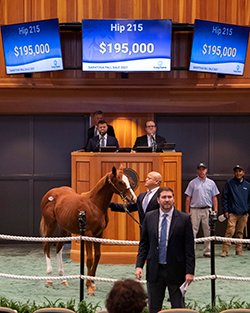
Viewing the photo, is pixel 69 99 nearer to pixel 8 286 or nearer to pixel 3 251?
pixel 3 251

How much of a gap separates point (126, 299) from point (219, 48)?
268 inches

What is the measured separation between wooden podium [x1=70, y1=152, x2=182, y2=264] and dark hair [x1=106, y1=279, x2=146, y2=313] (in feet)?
15.4

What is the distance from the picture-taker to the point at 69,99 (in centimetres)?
846

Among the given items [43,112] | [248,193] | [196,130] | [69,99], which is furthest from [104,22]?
[248,193]

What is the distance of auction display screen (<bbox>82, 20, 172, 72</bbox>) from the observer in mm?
7590

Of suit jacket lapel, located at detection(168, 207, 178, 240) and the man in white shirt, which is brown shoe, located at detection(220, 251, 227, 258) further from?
suit jacket lapel, located at detection(168, 207, 178, 240)

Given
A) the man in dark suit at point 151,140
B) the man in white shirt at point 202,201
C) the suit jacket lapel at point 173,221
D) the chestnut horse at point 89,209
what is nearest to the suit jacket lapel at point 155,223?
the suit jacket lapel at point 173,221

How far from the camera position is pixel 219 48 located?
25.8ft

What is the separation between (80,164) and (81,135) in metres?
2.04

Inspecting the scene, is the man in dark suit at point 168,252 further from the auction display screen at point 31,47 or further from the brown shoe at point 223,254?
the auction display screen at point 31,47

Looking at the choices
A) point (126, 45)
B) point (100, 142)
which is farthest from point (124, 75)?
point (100, 142)

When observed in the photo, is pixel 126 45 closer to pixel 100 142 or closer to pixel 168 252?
pixel 100 142

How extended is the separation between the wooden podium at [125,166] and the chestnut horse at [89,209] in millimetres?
809

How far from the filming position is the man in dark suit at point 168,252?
3420mm
